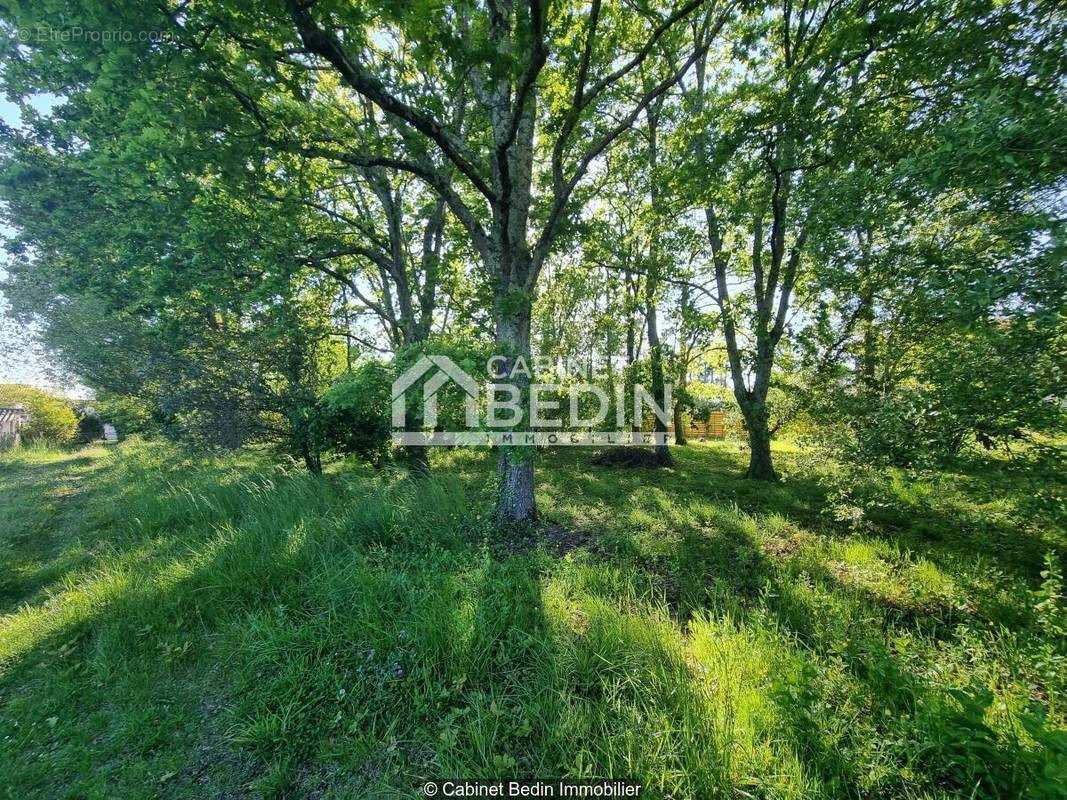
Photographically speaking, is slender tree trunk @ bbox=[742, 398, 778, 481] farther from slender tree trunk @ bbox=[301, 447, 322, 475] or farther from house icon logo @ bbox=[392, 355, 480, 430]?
slender tree trunk @ bbox=[301, 447, 322, 475]

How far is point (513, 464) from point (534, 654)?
200 cm

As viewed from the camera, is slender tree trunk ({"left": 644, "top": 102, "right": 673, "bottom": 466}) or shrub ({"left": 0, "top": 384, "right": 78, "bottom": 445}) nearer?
slender tree trunk ({"left": 644, "top": 102, "right": 673, "bottom": 466})

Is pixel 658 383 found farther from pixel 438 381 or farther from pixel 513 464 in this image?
pixel 438 381

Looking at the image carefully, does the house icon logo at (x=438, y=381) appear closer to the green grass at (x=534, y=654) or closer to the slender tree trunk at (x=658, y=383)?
the green grass at (x=534, y=654)

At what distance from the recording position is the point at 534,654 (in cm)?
250

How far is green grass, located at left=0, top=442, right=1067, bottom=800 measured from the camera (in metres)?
1.83

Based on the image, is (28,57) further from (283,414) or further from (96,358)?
(96,358)

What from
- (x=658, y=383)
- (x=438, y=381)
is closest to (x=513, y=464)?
(x=438, y=381)

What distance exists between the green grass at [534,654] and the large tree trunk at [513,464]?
15.3 inches

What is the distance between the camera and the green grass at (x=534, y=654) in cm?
183

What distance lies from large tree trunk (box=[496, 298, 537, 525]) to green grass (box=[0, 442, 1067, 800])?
389 millimetres

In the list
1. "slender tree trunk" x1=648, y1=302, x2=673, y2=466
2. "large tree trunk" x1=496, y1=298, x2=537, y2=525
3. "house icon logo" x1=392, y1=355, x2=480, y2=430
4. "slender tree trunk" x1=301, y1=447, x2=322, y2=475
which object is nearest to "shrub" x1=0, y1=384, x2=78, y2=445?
"slender tree trunk" x1=301, y1=447, x2=322, y2=475

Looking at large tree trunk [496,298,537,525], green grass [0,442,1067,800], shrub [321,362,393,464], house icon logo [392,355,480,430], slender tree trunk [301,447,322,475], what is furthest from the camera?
slender tree trunk [301,447,322,475]


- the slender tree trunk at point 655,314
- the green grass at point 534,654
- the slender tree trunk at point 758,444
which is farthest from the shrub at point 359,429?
the slender tree trunk at point 758,444
